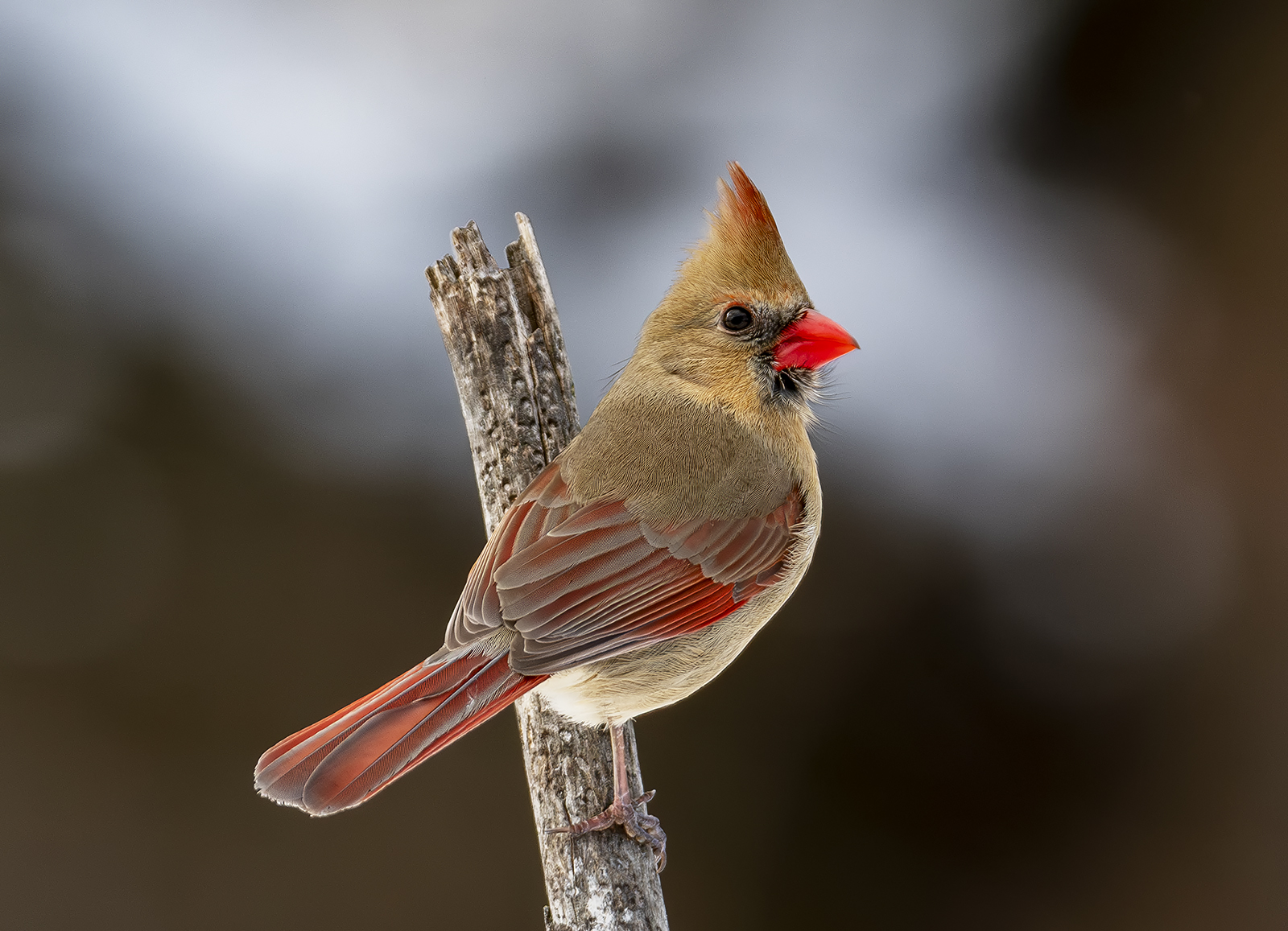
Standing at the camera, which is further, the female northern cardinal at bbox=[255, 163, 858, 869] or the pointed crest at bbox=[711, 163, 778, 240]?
the pointed crest at bbox=[711, 163, 778, 240]

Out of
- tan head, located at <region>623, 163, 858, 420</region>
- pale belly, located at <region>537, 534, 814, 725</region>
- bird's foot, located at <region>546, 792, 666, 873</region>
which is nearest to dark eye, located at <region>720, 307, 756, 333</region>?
tan head, located at <region>623, 163, 858, 420</region>

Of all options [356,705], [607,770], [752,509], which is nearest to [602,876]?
[607,770]

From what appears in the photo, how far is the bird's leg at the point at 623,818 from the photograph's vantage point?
207cm

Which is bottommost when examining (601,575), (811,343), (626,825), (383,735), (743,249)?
(626,825)

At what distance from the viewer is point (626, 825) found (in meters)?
2.08

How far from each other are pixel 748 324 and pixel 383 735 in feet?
3.78

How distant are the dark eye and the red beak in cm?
8

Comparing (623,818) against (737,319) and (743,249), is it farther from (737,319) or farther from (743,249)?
(743,249)

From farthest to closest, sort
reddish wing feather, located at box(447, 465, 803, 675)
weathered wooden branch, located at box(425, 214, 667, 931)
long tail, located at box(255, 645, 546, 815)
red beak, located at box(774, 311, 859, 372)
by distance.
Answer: red beak, located at box(774, 311, 859, 372) → weathered wooden branch, located at box(425, 214, 667, 931) → reddish wing feather, located at box(447, 465, 803, 675) → long tail, located at box(255, 645, 546, 815)

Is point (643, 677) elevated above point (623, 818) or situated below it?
above

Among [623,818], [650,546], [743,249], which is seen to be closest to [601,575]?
[650,546]

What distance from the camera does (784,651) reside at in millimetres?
3336

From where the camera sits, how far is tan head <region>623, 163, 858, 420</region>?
236 cm

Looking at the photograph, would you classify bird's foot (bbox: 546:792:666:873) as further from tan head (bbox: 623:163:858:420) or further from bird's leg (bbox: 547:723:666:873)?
tan head (bbox: 623:163:858:420)
